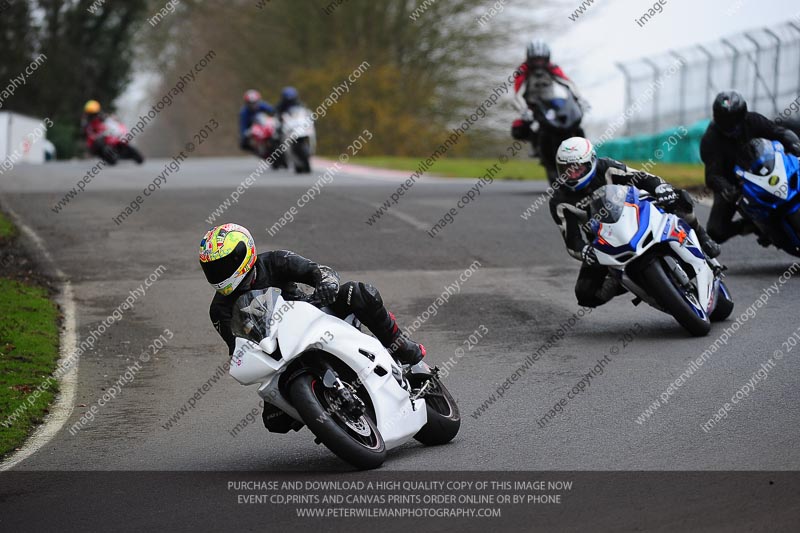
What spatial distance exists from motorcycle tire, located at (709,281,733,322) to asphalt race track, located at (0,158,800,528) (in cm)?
11

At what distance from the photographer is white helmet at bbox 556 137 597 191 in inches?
396

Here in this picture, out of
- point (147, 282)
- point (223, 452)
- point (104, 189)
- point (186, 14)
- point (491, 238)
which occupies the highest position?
point (223, 452)

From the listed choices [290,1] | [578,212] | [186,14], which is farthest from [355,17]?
[578,212]

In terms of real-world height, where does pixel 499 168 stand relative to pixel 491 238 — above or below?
below

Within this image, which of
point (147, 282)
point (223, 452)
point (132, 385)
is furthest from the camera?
point (147, 282)

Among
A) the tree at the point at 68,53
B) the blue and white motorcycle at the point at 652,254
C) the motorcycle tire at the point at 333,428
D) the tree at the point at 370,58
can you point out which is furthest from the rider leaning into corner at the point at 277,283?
the tree at the point at 68,53

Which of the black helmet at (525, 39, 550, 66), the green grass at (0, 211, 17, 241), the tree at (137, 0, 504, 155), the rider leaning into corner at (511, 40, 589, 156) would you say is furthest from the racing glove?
the tree at (137, 0, 504, 155)

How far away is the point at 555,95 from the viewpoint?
59.9 ft

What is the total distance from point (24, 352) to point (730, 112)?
6854 millimetres

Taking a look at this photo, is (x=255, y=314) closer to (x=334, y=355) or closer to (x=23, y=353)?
(x=334, y=355)

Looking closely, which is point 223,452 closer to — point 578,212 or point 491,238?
point 578,212

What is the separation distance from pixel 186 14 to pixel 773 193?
39.8 metres

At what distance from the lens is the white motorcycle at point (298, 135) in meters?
26.1

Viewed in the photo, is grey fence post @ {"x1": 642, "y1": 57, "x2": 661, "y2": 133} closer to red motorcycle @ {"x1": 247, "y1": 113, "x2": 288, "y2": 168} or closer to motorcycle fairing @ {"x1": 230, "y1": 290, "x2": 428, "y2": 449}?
red motorcycle @ {"x1": 247, "y1": 113, "x2": 288, "y2": 168}
